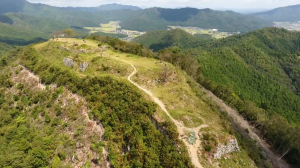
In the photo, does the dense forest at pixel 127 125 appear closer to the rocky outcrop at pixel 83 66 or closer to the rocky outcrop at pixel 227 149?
the rocky outcrop at pixel 83 66

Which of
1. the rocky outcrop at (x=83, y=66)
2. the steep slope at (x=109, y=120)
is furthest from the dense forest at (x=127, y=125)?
the rocky outcrop at (x=83, y=66)

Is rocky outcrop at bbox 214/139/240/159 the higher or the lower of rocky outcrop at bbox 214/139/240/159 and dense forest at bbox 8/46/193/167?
the lower

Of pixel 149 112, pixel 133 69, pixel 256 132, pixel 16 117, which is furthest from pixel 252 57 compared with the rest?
pixel 16 117

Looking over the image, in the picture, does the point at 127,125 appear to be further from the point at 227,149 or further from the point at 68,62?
the point at 68,62

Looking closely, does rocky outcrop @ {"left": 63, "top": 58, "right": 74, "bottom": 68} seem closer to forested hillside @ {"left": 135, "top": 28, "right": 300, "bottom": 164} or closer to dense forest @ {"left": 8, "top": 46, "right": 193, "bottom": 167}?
dense forest @ {"left": 8, "top": 46, "right": 193, "bottom": 167}

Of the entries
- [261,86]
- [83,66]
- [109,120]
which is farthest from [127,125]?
[261,86]

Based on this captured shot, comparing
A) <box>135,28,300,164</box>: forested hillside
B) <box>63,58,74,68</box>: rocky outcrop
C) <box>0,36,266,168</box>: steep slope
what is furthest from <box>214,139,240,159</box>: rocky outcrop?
<box>63,58,74,68</box>: rocky outcrop

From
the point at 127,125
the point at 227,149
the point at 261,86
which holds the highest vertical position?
the point at 127,125
